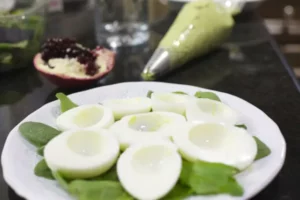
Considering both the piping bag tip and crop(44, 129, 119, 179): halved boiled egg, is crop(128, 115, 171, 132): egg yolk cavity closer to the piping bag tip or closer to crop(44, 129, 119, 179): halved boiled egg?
crop(44, 129, 119, 179): halved boiled egg

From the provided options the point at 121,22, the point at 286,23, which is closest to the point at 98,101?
the point at 121,22

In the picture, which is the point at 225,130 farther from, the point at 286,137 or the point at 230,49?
the point at 230,49

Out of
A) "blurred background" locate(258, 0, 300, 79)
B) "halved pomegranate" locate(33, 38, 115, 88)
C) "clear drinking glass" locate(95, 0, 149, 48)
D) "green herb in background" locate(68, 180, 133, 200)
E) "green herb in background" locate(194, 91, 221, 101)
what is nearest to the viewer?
"green herb in background" locate(68, 180, 133, 200)

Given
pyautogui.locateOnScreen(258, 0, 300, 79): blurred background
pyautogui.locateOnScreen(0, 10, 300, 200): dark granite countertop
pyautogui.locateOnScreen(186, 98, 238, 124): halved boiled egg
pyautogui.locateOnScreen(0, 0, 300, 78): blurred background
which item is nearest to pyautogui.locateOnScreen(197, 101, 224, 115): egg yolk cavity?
pyautogui.locateOnScreen(186, 98, 238, 124): halved boiled egg

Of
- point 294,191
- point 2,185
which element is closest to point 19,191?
point 2,185

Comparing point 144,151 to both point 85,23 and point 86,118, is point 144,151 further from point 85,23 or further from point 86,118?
point 85,23

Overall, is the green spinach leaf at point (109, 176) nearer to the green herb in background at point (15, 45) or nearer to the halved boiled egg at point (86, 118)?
the halved boiled egg at point (86, 118)

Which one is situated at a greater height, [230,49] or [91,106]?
[91,106]
